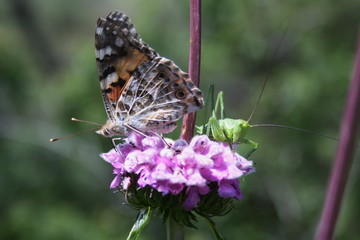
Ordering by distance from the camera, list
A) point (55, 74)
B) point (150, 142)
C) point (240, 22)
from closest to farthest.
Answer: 1. point (150, 142)
2. point (240, 22)
3. point (55, 74)

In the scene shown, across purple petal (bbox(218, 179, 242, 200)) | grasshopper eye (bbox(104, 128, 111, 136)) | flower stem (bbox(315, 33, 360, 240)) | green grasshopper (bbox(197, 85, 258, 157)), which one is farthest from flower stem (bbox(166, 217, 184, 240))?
flower stem (bbox(315, 33, 360, 240))

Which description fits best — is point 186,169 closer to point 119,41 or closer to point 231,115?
point 119,41

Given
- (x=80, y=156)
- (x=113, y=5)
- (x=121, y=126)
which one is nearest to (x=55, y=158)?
(x=80, y=156)

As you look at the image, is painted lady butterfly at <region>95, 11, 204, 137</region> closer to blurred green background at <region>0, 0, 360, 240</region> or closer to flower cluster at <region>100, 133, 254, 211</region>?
Result: flower cluster at <region>100, 133, 254, 211</region>

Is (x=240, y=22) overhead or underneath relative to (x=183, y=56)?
overhead

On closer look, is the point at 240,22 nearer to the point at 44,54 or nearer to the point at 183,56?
the point at 183,56

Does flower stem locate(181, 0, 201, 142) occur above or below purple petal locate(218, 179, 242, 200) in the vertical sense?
above

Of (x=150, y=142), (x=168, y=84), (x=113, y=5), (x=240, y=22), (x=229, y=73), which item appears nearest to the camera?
Answer: (x=150, y=142)
